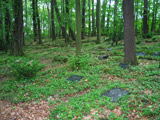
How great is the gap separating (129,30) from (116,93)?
361cm

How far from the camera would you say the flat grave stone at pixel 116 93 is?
405cm

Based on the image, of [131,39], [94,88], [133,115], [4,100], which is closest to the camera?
[133,115]

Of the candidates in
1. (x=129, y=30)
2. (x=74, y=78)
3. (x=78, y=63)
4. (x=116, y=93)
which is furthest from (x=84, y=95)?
(x=129, y=30)

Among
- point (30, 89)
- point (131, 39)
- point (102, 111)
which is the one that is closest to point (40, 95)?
point (30, 89)

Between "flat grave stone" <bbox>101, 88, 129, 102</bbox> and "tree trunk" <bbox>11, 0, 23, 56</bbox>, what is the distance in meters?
→ 8.33

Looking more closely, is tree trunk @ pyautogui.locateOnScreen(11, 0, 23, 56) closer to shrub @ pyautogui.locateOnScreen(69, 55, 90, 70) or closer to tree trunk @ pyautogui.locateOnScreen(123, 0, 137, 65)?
shrub @ pyautogui.locateOnScreen(69, 55, 90, 70)

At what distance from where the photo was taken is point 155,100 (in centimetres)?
374

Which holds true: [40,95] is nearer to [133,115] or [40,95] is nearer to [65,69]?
[65,69]

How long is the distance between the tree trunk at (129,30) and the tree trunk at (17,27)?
299 inches

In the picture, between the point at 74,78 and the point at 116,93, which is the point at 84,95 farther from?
the point at 74,78

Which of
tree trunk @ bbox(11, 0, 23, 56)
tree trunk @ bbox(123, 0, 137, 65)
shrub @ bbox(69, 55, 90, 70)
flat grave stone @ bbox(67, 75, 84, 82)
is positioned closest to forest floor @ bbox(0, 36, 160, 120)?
shrub @ bbox(69, 55, 90, 70)

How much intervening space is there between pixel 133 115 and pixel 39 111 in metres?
2.67

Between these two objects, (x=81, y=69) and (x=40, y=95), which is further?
(x=81, y=69)

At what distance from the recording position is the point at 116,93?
4.28m
